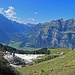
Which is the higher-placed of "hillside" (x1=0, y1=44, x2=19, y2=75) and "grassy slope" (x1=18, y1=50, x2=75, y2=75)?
Answer: "hillside" (x1=0, y1=44, x2=19, y2=75)

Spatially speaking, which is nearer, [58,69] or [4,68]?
[4,68]

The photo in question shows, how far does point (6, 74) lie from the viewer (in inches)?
694

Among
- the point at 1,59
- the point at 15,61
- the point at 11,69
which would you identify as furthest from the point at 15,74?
the point at 15,61

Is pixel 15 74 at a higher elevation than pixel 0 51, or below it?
below

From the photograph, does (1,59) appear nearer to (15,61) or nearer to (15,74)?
(15,74)

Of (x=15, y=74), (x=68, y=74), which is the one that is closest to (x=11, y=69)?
(x=15, y=74)

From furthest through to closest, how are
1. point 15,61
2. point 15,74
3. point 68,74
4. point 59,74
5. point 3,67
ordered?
1. point 15,61
2. point 59,74
3. point 68,74
4. point 15,74
5. point 3,67

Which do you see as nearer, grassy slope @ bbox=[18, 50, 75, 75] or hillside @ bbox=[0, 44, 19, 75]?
hillside @ bbox=[0, 44, 19, 75]

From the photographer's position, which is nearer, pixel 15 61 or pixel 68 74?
pixel 68 74

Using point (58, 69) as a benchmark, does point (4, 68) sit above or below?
above

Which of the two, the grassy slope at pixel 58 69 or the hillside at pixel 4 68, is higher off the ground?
the hillside at pixel 4 68

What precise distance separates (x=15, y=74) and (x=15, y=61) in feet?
555

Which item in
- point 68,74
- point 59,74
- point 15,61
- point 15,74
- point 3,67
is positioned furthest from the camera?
point 15,61

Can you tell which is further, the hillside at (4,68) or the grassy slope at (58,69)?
the grassy slope at (58,69)
